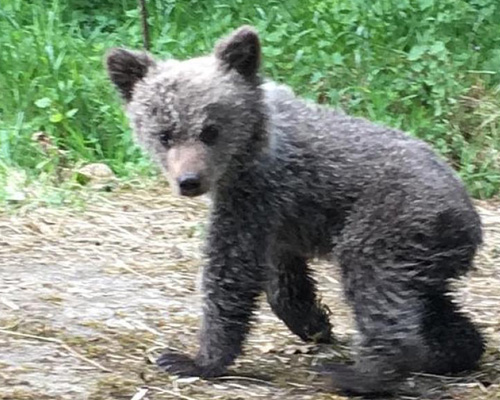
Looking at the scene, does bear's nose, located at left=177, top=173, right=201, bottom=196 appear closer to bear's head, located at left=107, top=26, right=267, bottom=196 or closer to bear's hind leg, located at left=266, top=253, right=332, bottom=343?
bear's head, located at left=107, top=26, right=267, bottom=196

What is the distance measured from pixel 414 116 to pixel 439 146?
0.33 meters

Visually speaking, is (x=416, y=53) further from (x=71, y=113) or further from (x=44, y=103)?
(x=44, y=103)

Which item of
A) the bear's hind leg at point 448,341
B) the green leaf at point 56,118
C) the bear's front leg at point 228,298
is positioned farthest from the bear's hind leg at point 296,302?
the green leaf at point 56,118

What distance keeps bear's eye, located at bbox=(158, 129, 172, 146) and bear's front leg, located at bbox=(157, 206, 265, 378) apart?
39cm

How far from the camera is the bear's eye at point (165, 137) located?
14.7ft

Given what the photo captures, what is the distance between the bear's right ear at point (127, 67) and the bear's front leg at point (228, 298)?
2.20 ft

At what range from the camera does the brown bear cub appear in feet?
14.5

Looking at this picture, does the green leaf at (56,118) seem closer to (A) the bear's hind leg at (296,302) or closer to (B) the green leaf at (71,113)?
(B) the green leaf at (71,113)

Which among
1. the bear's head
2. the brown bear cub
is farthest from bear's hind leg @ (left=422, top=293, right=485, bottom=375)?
the bear's head

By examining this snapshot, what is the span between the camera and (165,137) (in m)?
4.51

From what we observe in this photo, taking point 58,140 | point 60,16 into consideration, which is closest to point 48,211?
point 58,140

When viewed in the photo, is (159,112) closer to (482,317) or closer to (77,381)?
(77,381)

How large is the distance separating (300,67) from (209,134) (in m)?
4.41

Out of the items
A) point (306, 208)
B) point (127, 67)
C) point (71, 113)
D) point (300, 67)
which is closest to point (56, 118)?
point (71, 113)
